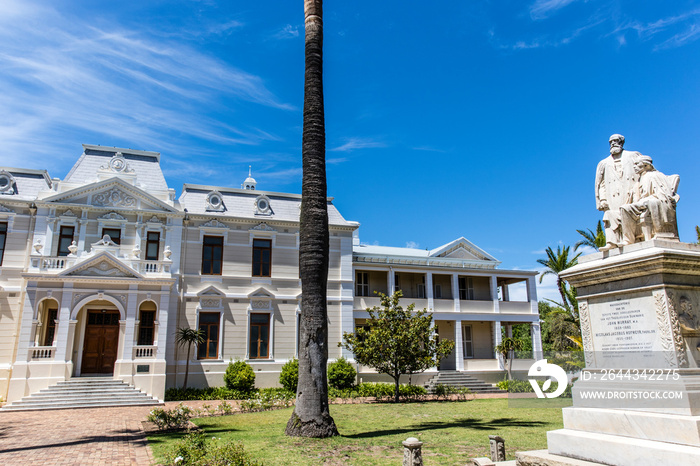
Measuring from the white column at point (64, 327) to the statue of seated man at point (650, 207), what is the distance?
869 inches

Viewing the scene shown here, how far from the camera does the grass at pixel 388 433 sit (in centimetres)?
881

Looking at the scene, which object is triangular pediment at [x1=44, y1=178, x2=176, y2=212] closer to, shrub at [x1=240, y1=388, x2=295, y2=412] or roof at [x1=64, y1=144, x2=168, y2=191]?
roof at [x1=64, y1=144, x2=168, y2=191]

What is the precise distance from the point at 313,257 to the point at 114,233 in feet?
53.9

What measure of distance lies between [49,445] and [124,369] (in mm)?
10087

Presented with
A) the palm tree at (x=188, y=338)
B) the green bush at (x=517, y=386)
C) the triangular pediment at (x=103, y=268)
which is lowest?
the green bush at (x=517, y=386)

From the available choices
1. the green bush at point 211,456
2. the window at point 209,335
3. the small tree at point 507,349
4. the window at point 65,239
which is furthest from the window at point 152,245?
the small tree at point 507,349

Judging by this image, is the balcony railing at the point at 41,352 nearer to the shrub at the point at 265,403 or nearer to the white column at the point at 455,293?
the shrub at the point at 265,403

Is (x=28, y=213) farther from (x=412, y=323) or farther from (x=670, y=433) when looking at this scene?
(x=670, y=433)

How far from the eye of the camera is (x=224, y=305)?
25047 millimetres

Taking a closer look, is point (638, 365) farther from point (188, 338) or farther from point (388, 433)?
point (188, 338)

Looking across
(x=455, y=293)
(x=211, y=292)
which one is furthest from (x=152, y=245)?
(x=455, y=293)

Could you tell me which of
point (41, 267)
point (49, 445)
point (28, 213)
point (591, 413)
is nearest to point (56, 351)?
point (41, 267)

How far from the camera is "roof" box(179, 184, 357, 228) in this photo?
1033 inches

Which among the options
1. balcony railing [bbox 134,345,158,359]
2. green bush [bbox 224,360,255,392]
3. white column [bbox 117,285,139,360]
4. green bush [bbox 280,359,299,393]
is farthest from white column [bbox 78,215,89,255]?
green bush [bbox 280,359,299,393]
